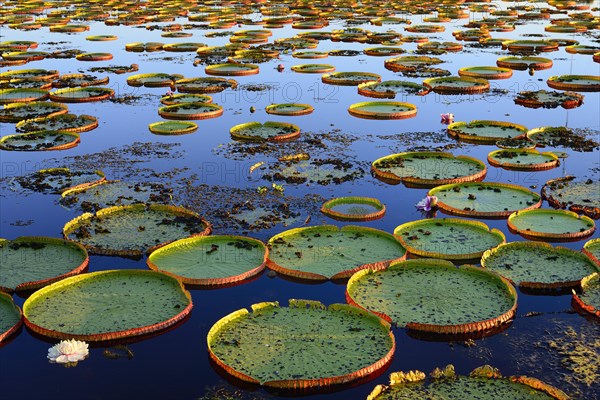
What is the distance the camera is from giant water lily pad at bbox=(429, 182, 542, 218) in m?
7.35

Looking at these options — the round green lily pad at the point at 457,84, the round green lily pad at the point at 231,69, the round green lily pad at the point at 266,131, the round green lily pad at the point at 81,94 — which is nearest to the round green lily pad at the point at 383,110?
the round green lily pad at the point at 266,131

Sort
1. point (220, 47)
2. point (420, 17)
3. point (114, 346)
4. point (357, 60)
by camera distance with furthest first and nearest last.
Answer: point (420, 17), point (220, 47), point (357, 60), point (114, 346)

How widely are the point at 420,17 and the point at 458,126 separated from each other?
16.4 meters

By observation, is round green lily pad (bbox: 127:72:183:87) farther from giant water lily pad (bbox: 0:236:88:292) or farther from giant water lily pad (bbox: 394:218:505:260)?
giant water lily pad (bbox: 394:218:505:260)

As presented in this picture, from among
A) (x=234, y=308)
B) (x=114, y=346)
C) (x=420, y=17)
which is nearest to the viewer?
(x=114, y=346)

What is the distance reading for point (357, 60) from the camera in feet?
55.7

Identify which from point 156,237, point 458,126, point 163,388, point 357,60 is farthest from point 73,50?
point 163,388

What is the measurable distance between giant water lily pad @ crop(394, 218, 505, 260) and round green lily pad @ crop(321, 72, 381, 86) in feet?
24.6

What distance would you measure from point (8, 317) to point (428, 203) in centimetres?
421

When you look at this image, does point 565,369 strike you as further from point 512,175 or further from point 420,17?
point 420,17

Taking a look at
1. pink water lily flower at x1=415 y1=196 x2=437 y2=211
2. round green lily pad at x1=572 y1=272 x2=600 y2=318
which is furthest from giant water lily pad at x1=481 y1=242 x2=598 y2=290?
pink water lily flower at x1=415 y1=196 x2=437 y2=211

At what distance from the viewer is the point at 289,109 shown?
1185 centimetres

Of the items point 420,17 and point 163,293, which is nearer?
point 163,293

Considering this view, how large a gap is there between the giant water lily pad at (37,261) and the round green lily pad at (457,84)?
8610mm
